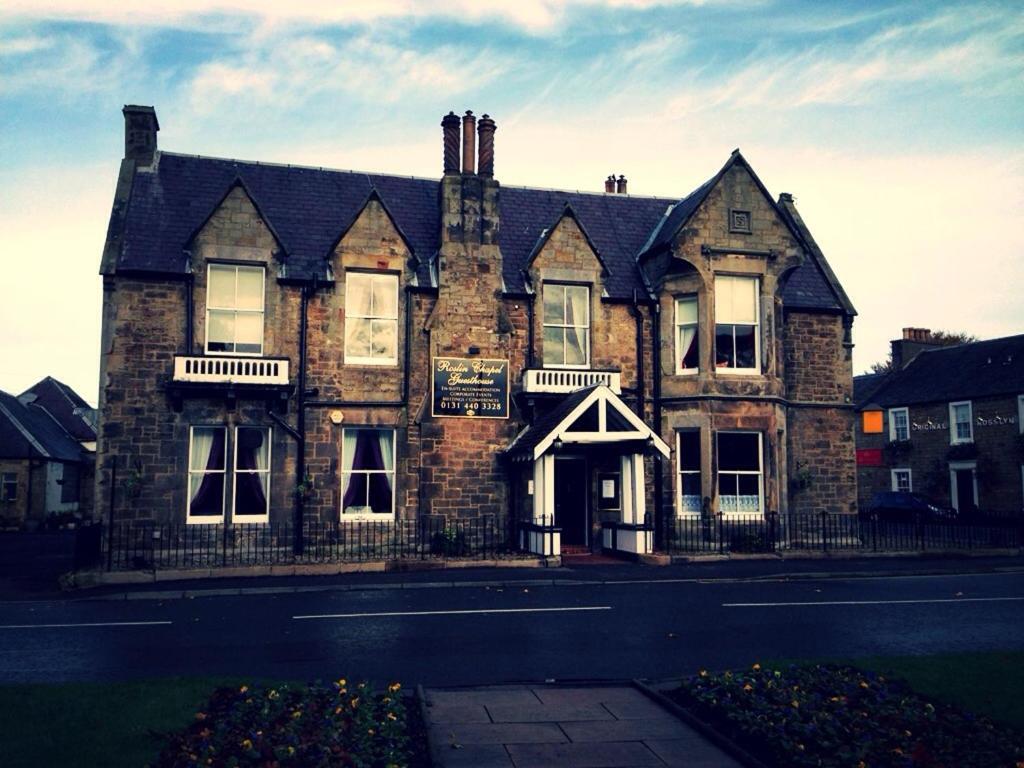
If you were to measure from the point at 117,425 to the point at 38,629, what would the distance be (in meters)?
9.28

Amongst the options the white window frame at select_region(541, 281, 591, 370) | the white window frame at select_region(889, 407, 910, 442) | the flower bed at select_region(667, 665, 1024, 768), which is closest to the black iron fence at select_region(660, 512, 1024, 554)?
the white window frame at select_region(541, 281, 591, 370)

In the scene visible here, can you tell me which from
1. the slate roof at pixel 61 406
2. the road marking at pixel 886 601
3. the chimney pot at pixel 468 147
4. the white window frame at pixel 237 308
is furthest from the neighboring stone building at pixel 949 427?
the slate roof at pixel 61 406

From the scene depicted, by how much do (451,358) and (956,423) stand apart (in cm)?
3126

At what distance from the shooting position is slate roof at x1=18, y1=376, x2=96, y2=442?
56.0 m

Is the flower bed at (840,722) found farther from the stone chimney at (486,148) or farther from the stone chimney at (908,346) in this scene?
the stone chimney at (908,346)

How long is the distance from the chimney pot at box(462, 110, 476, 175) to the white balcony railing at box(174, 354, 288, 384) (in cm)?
759

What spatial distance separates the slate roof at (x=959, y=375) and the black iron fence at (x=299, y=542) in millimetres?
29684

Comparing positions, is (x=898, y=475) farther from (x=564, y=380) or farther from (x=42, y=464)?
(x=42, y=464)

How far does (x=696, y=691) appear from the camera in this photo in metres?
8.15

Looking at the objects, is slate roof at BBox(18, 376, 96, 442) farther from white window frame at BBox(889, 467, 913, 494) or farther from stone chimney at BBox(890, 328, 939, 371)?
stone chimney at BBox(890, 328, 939, 371)

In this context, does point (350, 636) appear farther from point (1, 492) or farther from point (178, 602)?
point (1, 492)

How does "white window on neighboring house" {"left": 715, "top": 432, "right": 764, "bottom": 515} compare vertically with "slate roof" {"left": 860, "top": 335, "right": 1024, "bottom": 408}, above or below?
below

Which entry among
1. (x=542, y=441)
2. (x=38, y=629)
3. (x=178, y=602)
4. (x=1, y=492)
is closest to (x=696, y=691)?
(x=38, y=629)

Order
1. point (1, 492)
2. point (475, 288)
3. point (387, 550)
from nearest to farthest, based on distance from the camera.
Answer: point (387, 550), point (475, 288), point (1, 492)
